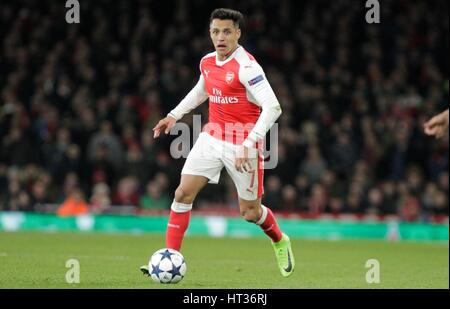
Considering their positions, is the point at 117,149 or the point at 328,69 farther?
the point at 328,69

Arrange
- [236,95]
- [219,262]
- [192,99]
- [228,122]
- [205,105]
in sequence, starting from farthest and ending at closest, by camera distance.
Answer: [205,105], [219,262], [192,99], [228,122], [236,95]

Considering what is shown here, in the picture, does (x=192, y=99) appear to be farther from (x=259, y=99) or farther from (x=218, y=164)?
(x=259, y=99)

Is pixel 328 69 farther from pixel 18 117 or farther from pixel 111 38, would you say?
pixel 18 117

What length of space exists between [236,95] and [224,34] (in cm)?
57

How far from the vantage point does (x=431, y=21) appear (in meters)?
22.8

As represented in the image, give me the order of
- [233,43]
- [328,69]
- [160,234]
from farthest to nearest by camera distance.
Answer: [328,69]
[160,234]
[233,43]

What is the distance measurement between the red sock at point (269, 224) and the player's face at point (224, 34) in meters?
1.63

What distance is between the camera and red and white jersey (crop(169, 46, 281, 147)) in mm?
8891

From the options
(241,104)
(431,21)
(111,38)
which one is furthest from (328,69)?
(241,104)

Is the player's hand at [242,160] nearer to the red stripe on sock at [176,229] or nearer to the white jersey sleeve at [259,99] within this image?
the white jersey sleeve at [259,99]

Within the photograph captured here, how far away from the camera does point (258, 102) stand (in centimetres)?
895

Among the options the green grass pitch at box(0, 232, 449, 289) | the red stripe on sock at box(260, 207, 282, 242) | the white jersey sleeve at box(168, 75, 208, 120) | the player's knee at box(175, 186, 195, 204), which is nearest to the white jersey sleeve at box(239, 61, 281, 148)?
the white jersey sleeve at box(168, 75, 208, 120)

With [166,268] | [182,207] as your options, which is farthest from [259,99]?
[166,268]

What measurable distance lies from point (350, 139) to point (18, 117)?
21.5 feet
